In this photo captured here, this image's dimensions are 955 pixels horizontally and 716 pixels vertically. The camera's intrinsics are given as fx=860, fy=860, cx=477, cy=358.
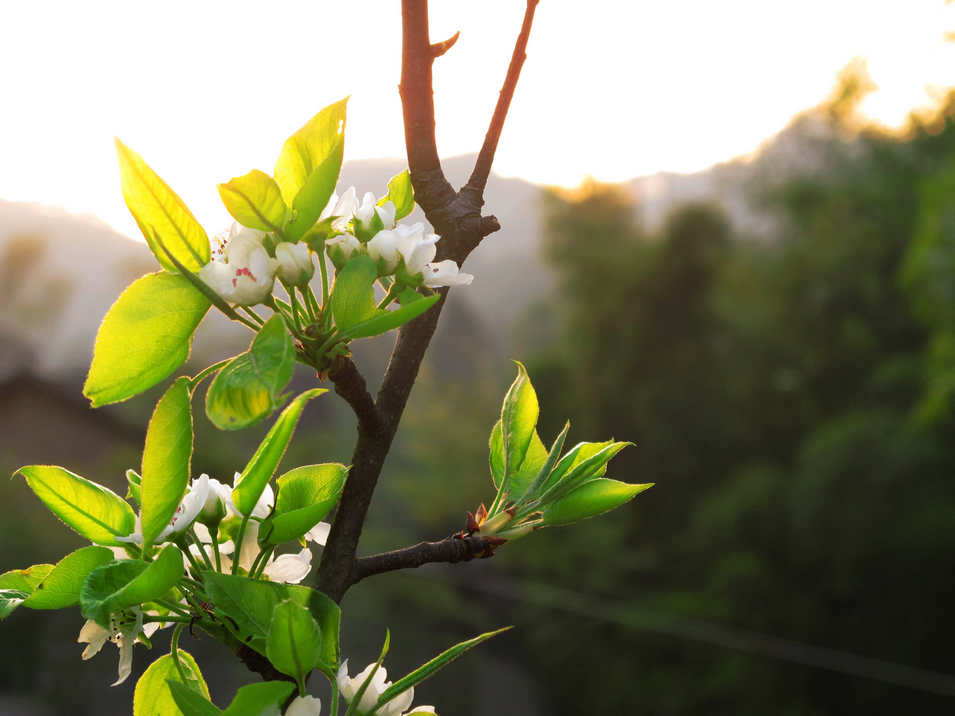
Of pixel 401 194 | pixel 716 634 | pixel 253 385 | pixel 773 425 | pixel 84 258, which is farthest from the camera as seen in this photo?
pixel 84 258

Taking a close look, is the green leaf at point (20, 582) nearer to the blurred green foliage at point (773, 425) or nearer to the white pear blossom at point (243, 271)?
the white pear blossom at point (243, 271)

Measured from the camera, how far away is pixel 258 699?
0.82ft

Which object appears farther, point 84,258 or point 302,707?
point 84,258

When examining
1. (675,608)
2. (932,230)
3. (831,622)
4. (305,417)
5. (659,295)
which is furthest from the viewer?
(305,417)

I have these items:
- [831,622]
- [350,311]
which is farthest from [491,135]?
[831,622]

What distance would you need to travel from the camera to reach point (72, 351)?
6227mm

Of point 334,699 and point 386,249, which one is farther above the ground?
point 386,249

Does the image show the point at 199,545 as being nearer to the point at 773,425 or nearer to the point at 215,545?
the point at 215,545

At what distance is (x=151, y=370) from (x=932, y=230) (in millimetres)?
4639

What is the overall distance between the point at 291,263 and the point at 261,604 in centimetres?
10

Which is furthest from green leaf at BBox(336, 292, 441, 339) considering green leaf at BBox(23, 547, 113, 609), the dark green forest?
the dark green forest

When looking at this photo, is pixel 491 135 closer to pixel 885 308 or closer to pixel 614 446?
pixel 614 446

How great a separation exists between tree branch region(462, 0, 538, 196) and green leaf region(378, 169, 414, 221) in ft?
0.08

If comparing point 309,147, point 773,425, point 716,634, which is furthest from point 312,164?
point 773,425
